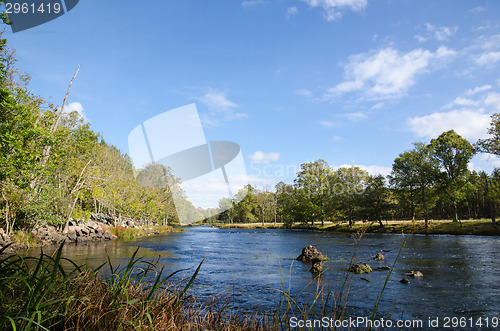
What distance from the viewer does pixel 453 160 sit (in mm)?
45812

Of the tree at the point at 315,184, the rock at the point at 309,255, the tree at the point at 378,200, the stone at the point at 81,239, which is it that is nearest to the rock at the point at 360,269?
the rock at the point at 309,255

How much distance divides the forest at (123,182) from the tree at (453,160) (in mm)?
130

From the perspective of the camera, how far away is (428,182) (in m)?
47.6

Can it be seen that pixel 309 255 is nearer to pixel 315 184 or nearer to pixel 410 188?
pixel 410 188

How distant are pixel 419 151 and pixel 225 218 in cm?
8602

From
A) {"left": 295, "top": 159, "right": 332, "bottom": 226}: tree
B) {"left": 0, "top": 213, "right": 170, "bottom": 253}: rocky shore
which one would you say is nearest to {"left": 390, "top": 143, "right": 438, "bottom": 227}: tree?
{"left": 295, "top": 159, "right": 332, "bottom": 226}: tree

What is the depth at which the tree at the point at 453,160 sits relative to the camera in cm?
4481

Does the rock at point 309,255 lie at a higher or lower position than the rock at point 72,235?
lower

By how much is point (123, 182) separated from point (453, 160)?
50987 mm

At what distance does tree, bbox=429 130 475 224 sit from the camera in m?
44.8

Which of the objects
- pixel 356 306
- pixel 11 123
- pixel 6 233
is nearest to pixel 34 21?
pixel 11 123

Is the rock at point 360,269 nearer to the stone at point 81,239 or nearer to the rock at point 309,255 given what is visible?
the rock at point 309,255

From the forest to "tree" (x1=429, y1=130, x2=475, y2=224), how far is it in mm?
130

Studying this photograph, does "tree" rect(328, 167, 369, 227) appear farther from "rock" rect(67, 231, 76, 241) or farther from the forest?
"rock" rect(67, 231, 76, 241)
